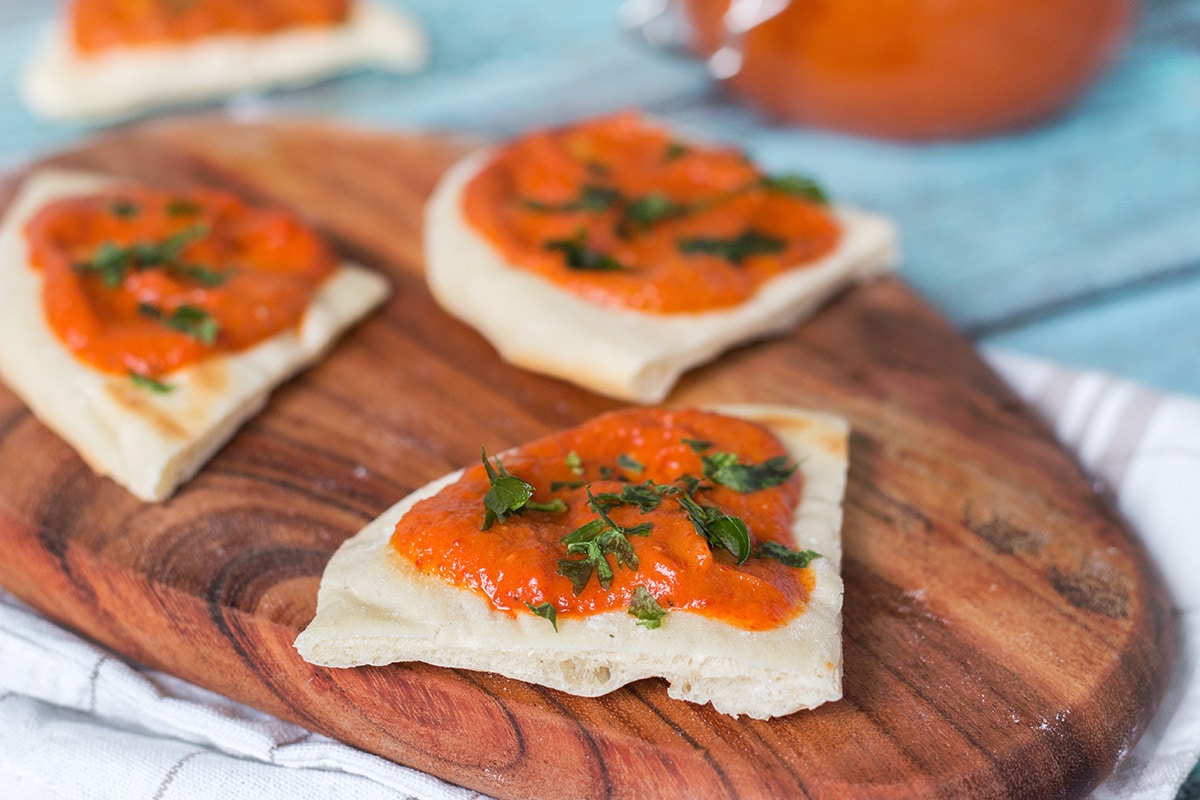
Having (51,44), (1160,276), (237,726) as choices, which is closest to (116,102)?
(51,44)

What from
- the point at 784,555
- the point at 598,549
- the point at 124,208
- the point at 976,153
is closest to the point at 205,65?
the point at 124,208

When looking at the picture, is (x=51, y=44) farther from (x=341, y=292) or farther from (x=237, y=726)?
(x=237, y=726)

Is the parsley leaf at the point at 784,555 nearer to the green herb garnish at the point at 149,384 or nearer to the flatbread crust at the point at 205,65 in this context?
the green herb garnish at the point at 149,384

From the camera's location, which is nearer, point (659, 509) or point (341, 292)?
point (659, 509)

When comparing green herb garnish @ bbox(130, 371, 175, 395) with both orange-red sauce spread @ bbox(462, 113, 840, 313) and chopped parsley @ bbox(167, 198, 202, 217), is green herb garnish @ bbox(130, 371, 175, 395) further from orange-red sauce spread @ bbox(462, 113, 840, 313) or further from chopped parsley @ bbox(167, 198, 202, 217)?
orange-red sauce spread @ bbox(462, 113, 840, 313)

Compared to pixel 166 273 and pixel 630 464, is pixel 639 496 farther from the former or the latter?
pixel 166 273

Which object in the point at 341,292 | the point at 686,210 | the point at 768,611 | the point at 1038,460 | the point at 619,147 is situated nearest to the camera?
the point at 768,611
